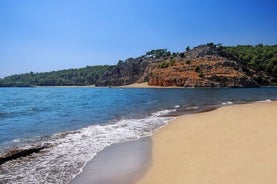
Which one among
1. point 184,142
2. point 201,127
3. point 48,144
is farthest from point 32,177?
point 201,127

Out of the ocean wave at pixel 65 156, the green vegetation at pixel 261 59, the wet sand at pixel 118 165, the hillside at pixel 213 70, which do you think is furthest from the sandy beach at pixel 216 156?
the green vegetation at pixel 261 59

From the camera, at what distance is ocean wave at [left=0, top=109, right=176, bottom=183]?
29.9 ft

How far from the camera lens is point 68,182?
855cm

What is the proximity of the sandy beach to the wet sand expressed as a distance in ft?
1.26

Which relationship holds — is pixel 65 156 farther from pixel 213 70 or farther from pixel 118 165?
pixel 213 70

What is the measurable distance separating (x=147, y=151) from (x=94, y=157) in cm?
221

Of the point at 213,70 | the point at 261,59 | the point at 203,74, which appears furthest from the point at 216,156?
the point at 261,59

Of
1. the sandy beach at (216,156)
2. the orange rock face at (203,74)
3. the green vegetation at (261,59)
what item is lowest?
the sandy beach at (216,156)

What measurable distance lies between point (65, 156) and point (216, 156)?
586 cm

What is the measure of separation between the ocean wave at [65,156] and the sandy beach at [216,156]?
94.2 inches

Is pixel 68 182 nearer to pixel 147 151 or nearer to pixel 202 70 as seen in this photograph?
pixel 147 151

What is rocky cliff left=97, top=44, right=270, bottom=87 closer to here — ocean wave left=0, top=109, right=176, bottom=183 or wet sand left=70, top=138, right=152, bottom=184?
ocean wave left=0, top=109, right=176, bottom=183

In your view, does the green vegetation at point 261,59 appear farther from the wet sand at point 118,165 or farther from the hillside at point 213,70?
the wet sand at point 118,165

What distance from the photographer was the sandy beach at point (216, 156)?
25.5 feet
